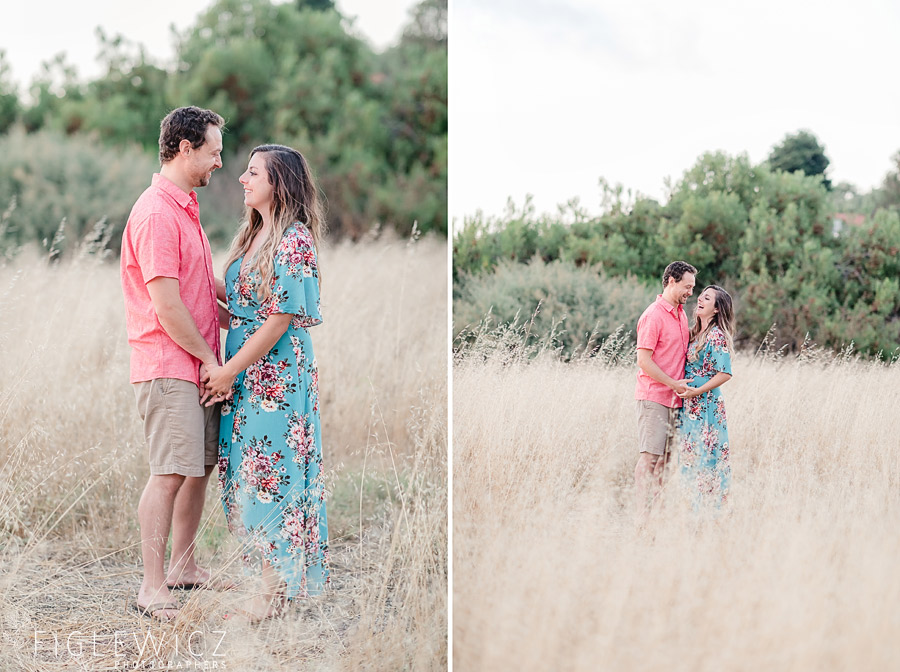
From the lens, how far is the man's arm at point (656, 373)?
328cm

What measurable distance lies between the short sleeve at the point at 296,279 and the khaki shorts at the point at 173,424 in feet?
1.42

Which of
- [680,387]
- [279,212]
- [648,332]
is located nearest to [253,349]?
[279,212]

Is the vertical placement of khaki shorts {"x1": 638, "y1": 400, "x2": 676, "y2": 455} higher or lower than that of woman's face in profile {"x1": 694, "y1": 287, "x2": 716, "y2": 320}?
lower

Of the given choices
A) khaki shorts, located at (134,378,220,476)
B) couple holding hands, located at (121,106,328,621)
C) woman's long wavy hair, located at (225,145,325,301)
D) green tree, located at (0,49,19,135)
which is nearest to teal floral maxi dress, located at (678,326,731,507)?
couple holding hands, located at (121,106,328,621)

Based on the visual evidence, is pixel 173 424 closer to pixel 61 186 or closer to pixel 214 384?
pixel 214 384

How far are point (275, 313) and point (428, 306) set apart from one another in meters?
4.20

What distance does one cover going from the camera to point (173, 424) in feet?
9.98

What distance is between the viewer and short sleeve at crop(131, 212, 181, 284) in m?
2.97

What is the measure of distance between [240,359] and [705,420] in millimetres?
1769

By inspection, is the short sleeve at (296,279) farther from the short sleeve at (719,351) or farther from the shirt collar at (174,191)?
the short sleeve at (719,351)

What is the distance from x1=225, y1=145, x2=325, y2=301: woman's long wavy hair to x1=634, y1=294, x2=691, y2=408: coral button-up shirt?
1.32m

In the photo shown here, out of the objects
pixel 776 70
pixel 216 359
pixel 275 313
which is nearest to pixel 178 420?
pixel 216 359

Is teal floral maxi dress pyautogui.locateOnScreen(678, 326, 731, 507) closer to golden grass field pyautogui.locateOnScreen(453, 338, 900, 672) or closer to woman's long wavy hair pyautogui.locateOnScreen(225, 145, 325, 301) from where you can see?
golden grass field pyautogui.locateOnScreen(453, 338, 900, 672)

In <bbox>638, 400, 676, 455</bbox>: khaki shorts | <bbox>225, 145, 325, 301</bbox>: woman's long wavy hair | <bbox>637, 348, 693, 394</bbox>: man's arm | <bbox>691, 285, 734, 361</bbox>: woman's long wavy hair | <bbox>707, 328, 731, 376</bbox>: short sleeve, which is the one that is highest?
<bbox>225, 145, 325, 301</bbox>: woman's long wavy hair
